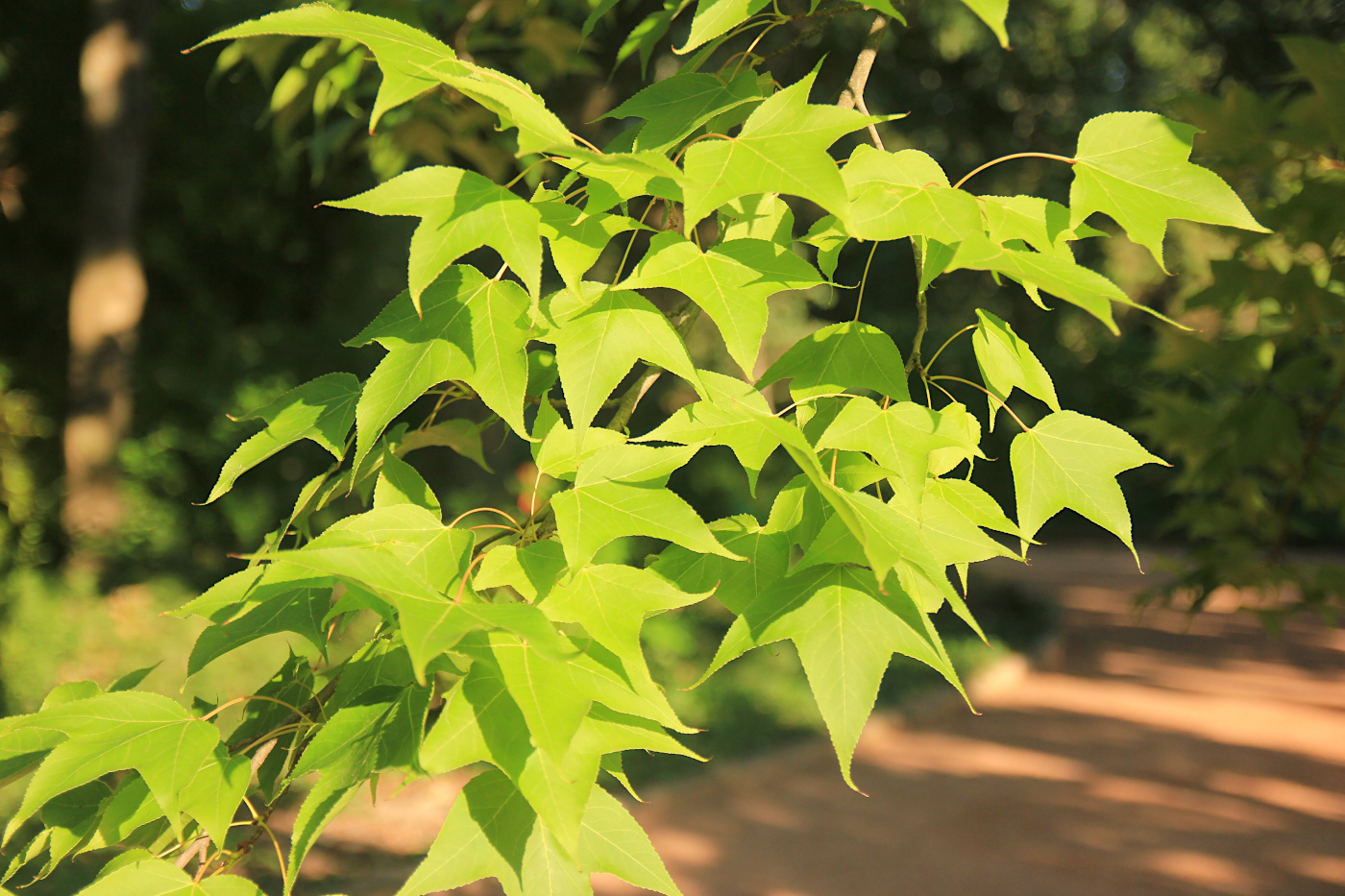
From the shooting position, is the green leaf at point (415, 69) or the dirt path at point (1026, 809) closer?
the green leaf at point (415, 69)

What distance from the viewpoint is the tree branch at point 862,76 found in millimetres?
1106

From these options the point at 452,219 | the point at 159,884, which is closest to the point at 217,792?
the point at 159,884

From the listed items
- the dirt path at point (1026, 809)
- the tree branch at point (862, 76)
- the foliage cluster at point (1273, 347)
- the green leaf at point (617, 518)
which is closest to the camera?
the green leaf at point (617, 518)

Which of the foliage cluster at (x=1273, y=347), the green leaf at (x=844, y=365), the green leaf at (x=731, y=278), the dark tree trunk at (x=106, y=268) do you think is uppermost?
the green leaf at (x=731, y=278)

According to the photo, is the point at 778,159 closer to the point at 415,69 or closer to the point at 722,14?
the point at 722,14

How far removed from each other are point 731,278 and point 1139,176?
470 mm

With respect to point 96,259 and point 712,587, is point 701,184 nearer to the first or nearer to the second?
A: point 712,587

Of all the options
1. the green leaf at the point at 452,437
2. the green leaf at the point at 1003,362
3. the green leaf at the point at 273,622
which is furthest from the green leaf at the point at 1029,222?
the green leaf at the point at 273,622

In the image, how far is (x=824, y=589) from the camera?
0.93 m

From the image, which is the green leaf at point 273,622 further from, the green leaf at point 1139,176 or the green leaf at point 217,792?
the green leaf at point 1139,176

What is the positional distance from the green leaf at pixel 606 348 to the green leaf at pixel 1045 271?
0.28 meters

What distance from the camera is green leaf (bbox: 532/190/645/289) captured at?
934mm

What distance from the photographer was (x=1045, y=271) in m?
0.90

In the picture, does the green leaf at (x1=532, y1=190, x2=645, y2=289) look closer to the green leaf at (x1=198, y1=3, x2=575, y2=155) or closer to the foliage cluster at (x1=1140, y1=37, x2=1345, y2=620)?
the green leaf at (x1=198, y1=3, x2=575, y2=155)
